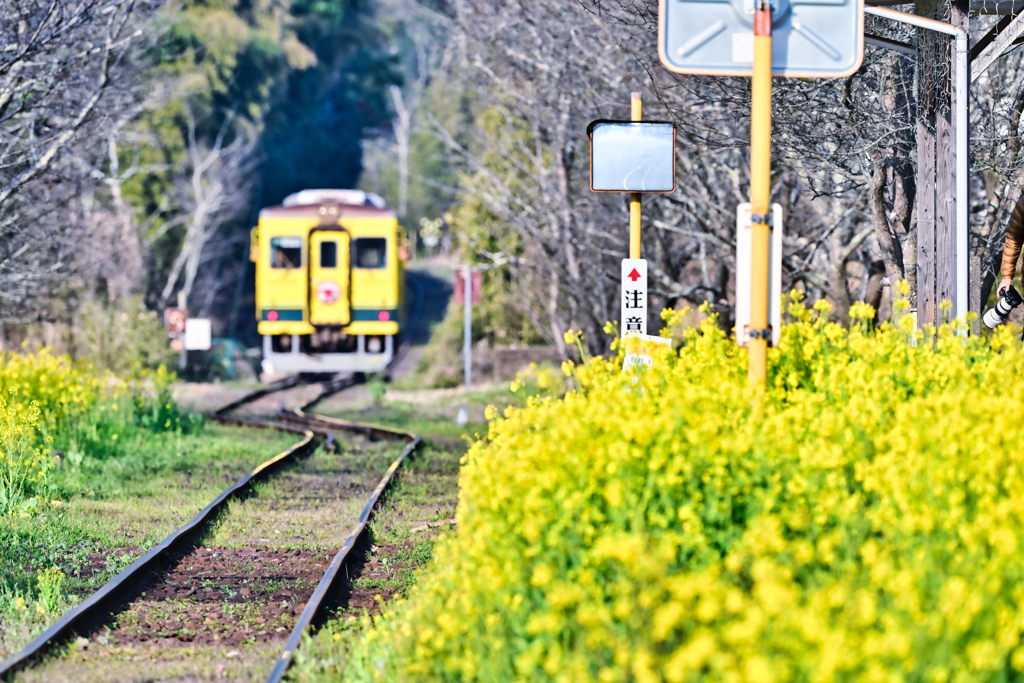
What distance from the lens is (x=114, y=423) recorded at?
1400 cm

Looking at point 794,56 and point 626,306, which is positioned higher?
point 794,56

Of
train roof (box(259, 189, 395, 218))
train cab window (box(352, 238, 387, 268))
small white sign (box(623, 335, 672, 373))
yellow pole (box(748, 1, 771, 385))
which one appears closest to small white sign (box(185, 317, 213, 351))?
train roof (box(259, 189, 395, 218))

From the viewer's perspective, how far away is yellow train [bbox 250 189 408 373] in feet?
78.6

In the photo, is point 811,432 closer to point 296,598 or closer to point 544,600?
point 544,600

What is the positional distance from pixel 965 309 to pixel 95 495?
679cm

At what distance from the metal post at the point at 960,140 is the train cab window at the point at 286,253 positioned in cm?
1695

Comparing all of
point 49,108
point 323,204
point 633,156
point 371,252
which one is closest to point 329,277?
point 371,252

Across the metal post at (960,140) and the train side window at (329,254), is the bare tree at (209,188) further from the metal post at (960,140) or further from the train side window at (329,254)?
the metal post at (960,140)

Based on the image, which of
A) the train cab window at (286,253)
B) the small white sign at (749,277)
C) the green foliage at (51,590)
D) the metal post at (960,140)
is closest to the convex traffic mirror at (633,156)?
the metal post at (960,140)

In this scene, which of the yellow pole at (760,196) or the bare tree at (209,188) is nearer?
the yellow pole at (760,196)

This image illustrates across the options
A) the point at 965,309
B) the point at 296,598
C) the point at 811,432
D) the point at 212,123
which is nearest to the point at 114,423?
the point at 296,598

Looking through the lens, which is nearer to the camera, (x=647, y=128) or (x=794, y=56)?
(x=794, y=56)

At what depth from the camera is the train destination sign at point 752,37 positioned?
6172 mm

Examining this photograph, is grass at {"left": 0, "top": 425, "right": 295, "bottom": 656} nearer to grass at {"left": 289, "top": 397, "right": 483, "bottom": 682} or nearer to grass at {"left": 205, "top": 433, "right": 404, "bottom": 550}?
grass at {"left": 205, "top": 433, "right": 404, "bottom": 550}
